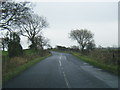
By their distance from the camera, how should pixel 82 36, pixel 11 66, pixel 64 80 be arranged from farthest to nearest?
pixel 82 36, pixel 11 66, pixel 64 80

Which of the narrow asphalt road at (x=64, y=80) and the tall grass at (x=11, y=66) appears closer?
the narrow asphalt road at (x=64, y=80)

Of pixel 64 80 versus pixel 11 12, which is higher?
pixel 11 12

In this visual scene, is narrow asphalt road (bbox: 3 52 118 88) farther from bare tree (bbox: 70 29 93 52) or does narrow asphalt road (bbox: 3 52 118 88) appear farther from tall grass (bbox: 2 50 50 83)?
bare tree (bbox: 70 29 93 52)

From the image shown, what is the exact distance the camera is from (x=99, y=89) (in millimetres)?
8039

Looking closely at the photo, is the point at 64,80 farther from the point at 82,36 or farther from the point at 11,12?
the point at 82,36

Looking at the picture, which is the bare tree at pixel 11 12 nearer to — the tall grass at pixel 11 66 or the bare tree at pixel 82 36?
the tall grass at pixel 11 66

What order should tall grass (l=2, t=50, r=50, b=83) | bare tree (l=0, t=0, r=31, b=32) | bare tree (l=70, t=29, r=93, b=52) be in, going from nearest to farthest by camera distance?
tall grass (l=2, t=50, r=50, b=83), bare tree (l=0, t=0, r=31, b=32), bare tree (l=70, t=29, r=93, b=52)

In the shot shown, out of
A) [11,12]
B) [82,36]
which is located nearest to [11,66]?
[11,12]

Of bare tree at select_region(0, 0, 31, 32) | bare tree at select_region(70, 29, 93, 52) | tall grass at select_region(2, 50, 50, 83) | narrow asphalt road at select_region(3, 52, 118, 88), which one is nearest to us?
narrow asphalt road at select_region(3, 52, 118, 88)

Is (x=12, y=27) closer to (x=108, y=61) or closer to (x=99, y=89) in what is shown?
(x=108, y=61)

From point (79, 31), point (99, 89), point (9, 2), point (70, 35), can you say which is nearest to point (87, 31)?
point (79, 31)

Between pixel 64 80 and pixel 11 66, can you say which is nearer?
pixel 64 80

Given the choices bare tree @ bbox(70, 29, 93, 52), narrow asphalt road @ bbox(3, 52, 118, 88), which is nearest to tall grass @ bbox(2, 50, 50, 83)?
narrow asphalt road @ bbox(3, 52, 118, 88)

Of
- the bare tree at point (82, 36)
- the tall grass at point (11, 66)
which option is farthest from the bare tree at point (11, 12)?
the bare tree at point (82, 36)
